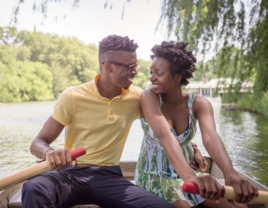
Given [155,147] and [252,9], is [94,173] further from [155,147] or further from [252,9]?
[252,9]

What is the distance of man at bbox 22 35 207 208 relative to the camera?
1.33m

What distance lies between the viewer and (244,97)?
3.71 metres

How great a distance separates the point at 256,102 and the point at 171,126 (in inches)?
104

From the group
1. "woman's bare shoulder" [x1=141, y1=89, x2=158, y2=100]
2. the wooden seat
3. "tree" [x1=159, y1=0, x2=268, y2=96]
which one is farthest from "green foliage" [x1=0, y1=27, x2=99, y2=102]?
"woman's bare shoulder" [x1=141, y1=89, x2=158, y2=100]

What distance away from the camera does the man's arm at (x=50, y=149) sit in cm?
114

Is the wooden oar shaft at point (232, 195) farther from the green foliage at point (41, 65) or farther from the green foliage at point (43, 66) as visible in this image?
the green foliage at point (41, 65)

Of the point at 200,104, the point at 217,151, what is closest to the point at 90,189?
the point at 217,151

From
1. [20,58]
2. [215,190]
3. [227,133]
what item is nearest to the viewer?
[215,190]

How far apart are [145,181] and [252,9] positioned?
10.2 ft

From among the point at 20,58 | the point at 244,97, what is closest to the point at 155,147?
the point at 244,97

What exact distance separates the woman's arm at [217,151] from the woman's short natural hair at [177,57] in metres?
0.18

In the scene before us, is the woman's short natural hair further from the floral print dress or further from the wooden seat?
the wooden seat

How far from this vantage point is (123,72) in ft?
5.78

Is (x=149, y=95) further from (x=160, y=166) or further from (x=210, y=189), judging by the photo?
(x=210, y=189)
